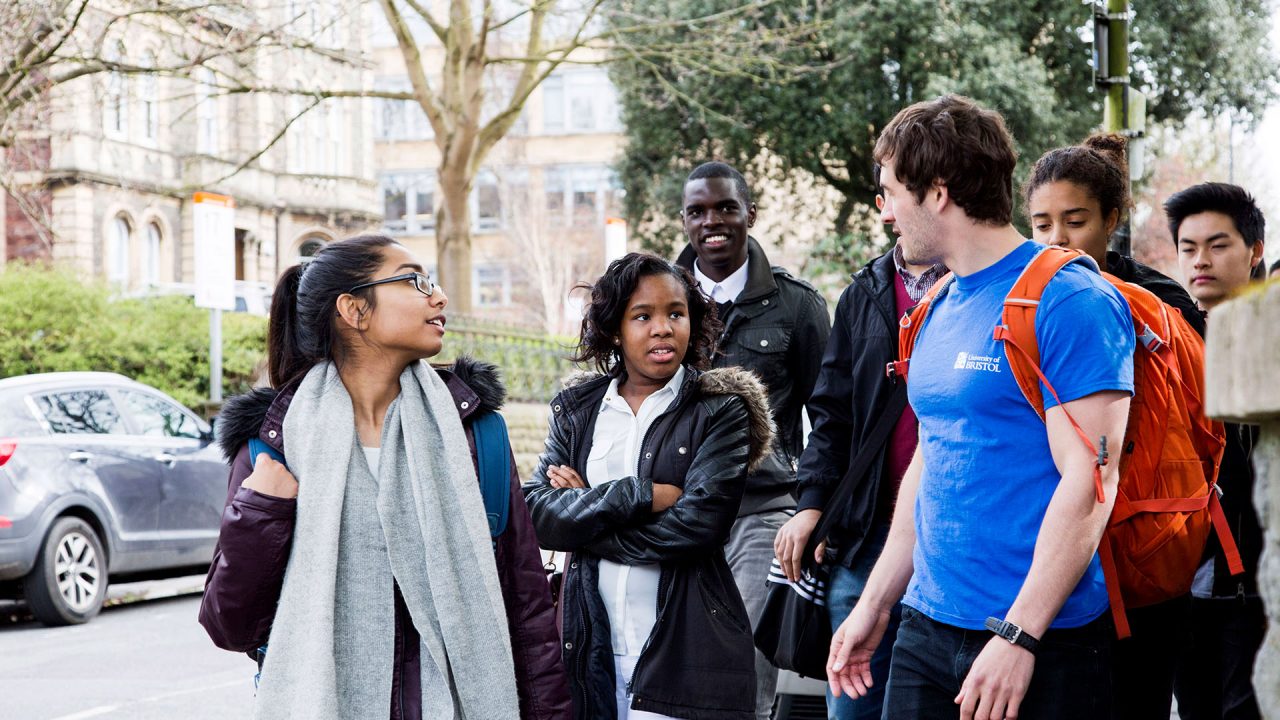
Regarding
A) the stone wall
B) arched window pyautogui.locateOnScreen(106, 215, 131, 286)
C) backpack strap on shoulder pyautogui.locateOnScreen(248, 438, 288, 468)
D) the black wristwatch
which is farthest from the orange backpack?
arched window pyautogui.locateOnScreen(106, 215, 131, 286)

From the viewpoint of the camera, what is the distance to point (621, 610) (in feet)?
13.4

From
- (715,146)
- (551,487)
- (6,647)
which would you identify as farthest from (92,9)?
(551,487)

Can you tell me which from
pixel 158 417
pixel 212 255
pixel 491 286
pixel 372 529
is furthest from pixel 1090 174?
pixel 491 286

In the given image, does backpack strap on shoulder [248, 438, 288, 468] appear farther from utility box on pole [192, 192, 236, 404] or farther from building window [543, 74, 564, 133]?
building window [543, 74, 564, 133]

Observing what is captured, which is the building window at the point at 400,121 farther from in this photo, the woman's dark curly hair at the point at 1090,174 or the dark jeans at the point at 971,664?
the dark jeans at the point at 971,664

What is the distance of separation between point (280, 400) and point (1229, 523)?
9.64ft

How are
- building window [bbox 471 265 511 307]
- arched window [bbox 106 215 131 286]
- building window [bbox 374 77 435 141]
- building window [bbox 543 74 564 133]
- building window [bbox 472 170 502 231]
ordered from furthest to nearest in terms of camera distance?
building window [bbox 374 77 435 141] < building window [bbox 543 74 564 133] < building window [bbox 472 170 502 231] < building window [bbox 471 265 511 307] < arched window [bbox 106 215 131 286]

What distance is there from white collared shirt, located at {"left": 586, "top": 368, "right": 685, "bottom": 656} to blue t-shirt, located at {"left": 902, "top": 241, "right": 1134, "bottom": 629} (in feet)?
3.78

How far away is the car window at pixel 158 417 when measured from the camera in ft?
39.4

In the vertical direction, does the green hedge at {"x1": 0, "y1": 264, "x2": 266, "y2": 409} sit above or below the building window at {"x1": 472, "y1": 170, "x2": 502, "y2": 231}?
below

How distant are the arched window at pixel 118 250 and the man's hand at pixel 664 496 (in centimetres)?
3718

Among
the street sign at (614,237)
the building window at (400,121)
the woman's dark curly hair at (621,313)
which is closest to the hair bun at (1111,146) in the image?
the woman's dark curly hair at (621,313)

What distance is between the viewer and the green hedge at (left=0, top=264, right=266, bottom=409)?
19031mm

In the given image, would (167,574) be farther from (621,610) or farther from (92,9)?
(621,610)
